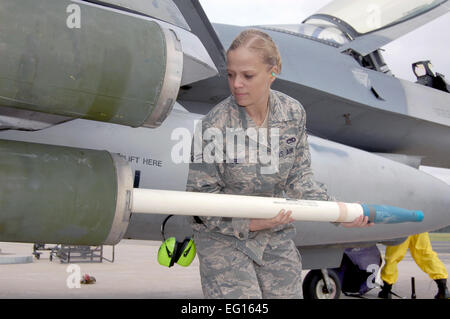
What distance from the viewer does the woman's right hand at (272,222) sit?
Result: 2.27 metres

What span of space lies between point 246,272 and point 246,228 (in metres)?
0.19

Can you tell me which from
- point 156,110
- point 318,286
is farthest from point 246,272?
point 318,286

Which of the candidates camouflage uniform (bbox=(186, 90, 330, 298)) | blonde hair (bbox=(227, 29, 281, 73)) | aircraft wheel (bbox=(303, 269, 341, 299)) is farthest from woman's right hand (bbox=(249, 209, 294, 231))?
aircraft wheel (bbox=(303, 269, 341, 299))

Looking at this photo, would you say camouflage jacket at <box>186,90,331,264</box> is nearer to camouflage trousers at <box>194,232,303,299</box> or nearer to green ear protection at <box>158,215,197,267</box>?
camouflage trousers at <box>194,232,303,299</box>

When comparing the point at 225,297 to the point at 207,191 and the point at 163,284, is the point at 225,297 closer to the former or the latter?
the point at 207,191

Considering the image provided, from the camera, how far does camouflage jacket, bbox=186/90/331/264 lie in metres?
2.28

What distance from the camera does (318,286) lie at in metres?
5.82

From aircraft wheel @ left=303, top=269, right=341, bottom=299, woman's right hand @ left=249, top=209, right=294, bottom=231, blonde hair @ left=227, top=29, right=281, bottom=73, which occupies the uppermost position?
blonde hair @ left=227, top=29, right=281, bottom=73

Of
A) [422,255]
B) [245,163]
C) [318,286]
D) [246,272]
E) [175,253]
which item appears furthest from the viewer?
[422,255]

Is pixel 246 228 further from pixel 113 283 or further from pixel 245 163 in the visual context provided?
pixel 113 283

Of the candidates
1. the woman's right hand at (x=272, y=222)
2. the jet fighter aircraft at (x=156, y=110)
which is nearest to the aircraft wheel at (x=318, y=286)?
the jet fighter aircraft at (x=156, y=110)

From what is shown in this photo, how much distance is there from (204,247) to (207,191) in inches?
9.6

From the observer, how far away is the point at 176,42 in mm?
2285
